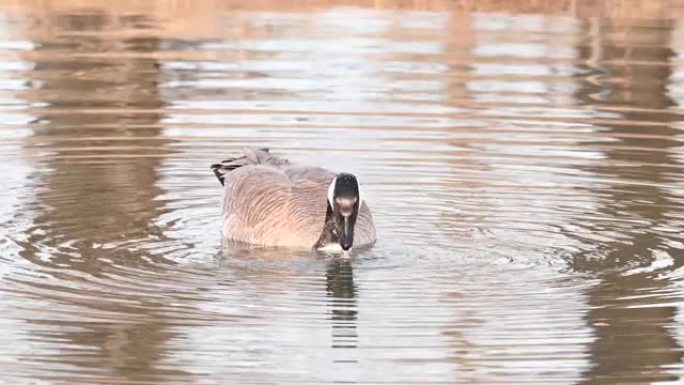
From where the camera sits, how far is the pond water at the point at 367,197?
37.1 feet

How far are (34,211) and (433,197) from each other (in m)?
3.52

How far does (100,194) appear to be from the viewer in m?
16.7

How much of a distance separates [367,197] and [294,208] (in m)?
1.92

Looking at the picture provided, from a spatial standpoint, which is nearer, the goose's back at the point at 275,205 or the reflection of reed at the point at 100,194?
the reflection of reed at the point at 100,194

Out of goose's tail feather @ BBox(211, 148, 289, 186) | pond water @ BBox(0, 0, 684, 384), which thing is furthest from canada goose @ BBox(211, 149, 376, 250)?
pond water @ BBox(0, 0, 684, 384)

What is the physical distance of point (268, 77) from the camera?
24875 mm

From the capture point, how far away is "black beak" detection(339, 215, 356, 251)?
1399cm

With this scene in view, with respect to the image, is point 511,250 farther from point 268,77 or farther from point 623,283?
point 268,77

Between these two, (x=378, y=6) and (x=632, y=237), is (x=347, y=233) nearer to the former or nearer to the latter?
(x=632, y=237)

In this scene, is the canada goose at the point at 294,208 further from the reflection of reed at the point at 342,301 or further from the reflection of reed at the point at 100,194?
the reflection of reed at the point at 100,194

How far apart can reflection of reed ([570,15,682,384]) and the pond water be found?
0.11 ft

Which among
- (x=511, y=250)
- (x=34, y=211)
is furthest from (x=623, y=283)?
(x=34, y=211)

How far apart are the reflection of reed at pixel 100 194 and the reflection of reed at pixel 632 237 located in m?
2.76

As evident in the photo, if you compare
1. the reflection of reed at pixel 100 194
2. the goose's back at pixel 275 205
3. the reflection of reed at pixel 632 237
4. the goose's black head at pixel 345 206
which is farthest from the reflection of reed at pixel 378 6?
the goose's black head at pixel 345 206
